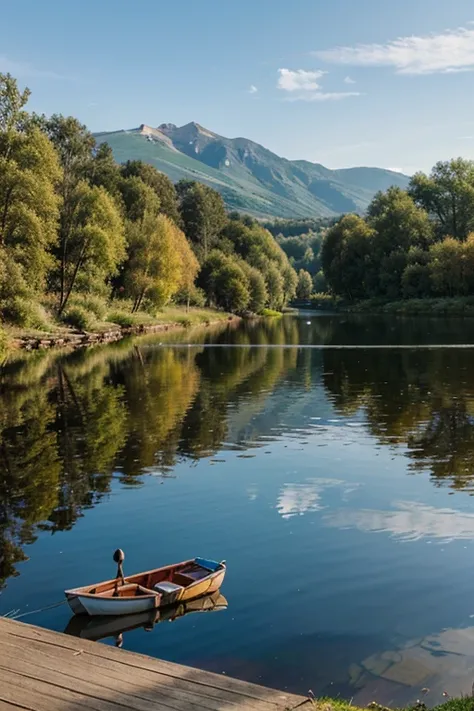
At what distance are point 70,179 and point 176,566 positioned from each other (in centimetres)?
7407

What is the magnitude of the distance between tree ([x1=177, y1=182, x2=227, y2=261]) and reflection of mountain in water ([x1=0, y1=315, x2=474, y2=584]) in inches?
3349

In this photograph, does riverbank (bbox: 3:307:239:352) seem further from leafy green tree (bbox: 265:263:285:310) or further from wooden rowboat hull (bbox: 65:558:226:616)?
wooden rowboat hull (bbox: 65:558:226:616)

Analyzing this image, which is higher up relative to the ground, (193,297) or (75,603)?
(193,297)

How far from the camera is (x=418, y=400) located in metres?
35.6

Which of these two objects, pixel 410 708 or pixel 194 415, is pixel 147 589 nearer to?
pixel 410 708

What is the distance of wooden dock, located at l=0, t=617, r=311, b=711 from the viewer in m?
8.25

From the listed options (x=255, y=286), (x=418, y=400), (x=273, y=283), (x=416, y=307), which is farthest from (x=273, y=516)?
(x=273, y=283)

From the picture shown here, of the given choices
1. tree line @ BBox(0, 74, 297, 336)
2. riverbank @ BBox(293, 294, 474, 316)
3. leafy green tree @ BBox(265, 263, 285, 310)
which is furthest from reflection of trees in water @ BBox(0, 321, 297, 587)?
leafy green tree @ BBox(265, 263, 285, 310)

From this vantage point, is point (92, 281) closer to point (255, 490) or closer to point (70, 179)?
point (70, 179)

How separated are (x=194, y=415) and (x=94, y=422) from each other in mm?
4611

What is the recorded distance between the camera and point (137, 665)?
9297 mm

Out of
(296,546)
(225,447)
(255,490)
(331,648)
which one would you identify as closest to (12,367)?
(225,447)

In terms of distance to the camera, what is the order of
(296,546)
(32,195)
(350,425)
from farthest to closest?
(32,195), (350,425), (296,546)

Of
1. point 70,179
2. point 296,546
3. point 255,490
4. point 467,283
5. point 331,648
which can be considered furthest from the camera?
point 467,283
